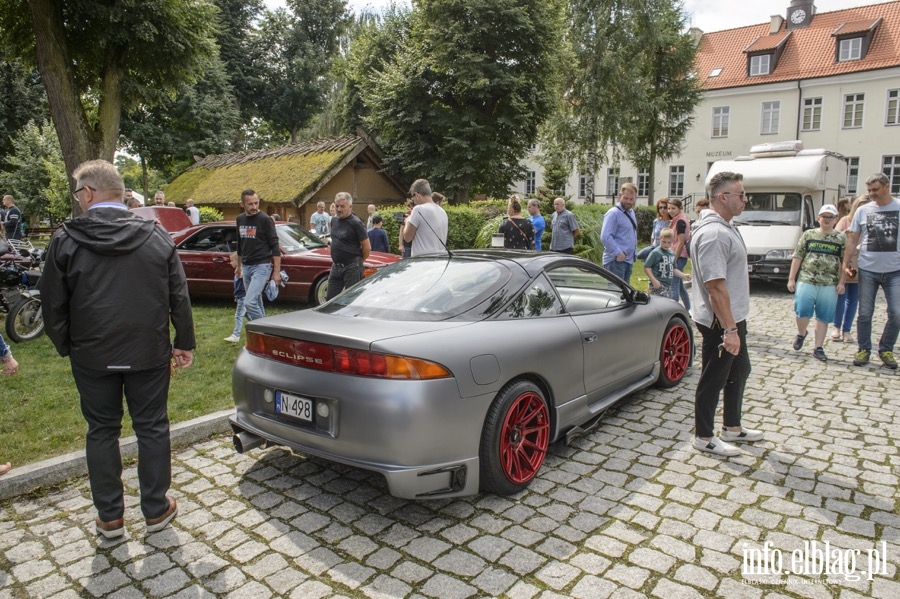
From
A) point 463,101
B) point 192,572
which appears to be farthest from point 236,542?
point 463,101

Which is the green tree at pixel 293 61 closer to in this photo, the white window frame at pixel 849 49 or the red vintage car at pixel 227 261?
the white window frame at pixel 849 49

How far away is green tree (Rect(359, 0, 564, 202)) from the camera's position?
2241 centimetres

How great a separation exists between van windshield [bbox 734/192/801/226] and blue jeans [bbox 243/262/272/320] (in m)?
10.9

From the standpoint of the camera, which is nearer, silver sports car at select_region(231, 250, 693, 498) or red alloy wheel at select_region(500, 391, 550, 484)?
silver sports car at select_region(231, 250, 693, 498)

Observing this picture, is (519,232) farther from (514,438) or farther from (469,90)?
(469,90)

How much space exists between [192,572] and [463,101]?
23.0 m

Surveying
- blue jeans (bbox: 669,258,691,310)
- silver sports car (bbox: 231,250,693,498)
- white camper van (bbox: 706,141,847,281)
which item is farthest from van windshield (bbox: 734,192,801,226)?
silver sports car (bbox: 231,250,693,498)

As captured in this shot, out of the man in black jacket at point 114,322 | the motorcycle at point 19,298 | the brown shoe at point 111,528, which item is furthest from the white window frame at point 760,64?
the brown shoe at point 111,528

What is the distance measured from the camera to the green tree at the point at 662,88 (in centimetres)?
2803

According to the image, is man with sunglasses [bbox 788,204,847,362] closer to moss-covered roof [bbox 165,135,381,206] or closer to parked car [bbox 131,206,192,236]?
parked car [bbox 131,206,192,236]

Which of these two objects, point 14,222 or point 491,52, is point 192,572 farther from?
point 491,52

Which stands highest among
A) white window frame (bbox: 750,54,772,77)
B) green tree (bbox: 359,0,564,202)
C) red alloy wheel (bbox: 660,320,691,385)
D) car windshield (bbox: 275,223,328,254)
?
white window frame (bbox: 750,54,772,77)

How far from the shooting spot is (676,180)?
1580 inches

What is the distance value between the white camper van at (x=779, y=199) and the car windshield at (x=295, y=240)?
336 inches
